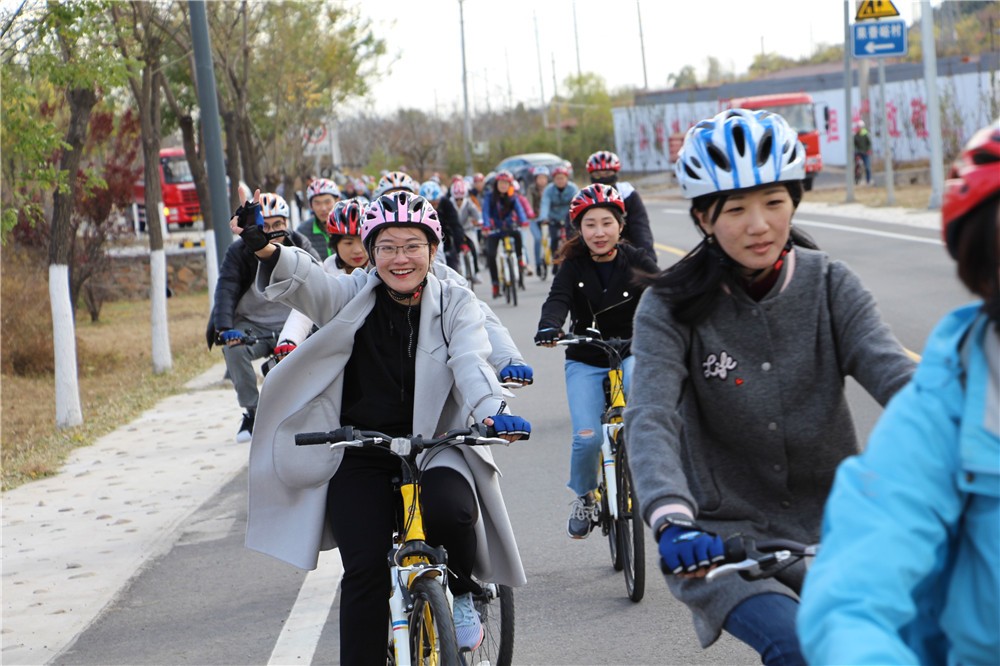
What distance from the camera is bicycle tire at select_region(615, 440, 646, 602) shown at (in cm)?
671

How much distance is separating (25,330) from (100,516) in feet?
33.9

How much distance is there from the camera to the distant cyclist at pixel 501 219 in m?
22.0

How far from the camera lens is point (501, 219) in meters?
22.2

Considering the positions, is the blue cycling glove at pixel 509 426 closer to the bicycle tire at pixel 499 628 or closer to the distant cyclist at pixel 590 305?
the bicycle tire at pixel 499 628

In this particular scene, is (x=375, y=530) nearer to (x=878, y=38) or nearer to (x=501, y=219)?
(x=501, y=219)

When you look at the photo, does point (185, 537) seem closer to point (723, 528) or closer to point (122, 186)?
point (723, 528)

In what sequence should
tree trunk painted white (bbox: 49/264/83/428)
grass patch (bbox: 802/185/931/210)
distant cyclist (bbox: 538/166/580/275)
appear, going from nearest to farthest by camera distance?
tree trunk painted white (bbox: 49/264/83/428), distant cyclist (bbox: 538/166/580/275), grass patch (bbox: 802/185/931/210)

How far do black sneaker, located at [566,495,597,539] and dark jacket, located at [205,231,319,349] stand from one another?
3.85m

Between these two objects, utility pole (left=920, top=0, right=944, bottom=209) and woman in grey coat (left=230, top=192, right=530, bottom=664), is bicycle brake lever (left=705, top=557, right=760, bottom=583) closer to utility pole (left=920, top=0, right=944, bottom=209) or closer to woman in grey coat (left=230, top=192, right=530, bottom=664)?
woman in grey coat (left=230, top=192, right=530, bottom=664)

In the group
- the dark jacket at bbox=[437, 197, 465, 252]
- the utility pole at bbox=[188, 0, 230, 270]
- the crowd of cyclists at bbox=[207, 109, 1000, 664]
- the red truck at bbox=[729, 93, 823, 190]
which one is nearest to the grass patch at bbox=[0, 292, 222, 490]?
the utility pole at bbox=[188, 0, 230, 270]

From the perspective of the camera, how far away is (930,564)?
2018 mm

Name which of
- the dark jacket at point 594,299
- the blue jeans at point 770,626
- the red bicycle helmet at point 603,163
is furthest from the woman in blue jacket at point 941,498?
the red bicycle helmet at point 603,163

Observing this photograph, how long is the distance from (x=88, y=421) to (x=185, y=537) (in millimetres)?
5846

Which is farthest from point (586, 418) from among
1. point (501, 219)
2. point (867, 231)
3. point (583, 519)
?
point (867, 231)
